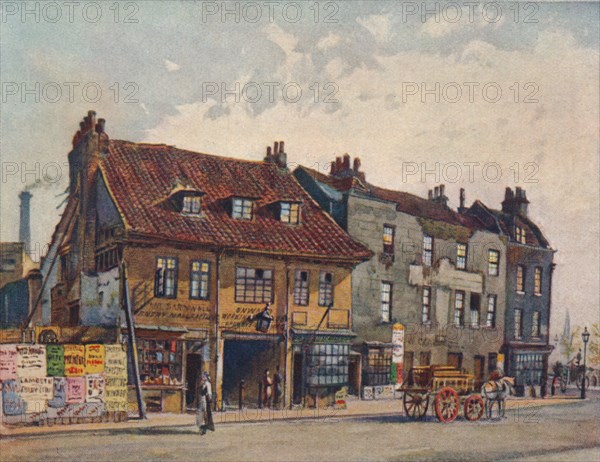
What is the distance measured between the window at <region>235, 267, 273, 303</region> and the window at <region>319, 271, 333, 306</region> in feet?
3.15

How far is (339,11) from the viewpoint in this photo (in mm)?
12891

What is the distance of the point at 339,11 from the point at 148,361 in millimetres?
5795

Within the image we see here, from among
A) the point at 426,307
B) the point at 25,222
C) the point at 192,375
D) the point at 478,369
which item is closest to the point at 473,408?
the point at 478,369

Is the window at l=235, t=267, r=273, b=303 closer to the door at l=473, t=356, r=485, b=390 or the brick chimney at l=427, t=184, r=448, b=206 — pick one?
the brick chimney at l=427, t=184, r=448, b=206

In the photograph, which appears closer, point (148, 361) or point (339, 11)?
point (339, 11)

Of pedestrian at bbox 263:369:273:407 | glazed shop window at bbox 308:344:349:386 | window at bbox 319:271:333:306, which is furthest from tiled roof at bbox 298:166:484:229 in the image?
pedestrian at bbox 263:369:273:407

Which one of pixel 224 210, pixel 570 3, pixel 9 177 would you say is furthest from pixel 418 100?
pixel 9 177

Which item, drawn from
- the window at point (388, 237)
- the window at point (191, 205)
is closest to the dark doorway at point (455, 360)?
the window at point (388, 237)

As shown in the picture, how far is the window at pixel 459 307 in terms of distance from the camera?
14.7m

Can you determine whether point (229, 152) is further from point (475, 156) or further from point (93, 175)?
point (475, 156)

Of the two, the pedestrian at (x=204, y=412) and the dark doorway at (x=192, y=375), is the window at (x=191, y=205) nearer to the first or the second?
the dark doorway at (x=192, y=375)

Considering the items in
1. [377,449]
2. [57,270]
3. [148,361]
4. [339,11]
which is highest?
[339,11]

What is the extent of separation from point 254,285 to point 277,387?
170 cm

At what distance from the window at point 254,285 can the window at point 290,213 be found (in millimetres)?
873
